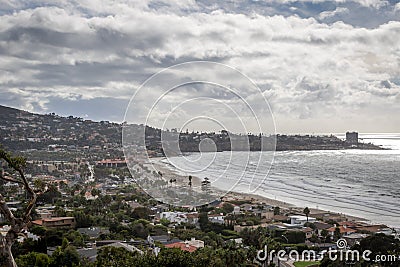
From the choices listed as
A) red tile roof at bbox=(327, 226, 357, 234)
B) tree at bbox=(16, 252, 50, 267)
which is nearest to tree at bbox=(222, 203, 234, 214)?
red tile roof at bbox=(327, 226, 357, 234)

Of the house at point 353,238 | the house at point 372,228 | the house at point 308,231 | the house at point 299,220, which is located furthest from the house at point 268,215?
the house at point 353,238

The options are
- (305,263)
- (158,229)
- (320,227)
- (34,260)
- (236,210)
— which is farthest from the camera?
(236,210)

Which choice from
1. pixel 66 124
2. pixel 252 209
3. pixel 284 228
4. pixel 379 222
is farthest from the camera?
pixel 66 124

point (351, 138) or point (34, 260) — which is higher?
point (351, 138)

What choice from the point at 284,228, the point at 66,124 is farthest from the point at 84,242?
the point at 66,124

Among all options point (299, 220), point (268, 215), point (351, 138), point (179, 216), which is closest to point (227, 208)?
point (268, 215)

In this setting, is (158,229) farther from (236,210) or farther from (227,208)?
(236,210)

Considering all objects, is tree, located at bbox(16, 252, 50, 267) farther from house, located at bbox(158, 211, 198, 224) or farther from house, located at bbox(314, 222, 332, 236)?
house, located at bbox(314, 222, 332, 236)

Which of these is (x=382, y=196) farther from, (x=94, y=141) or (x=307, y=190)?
(x=94, y=141)
